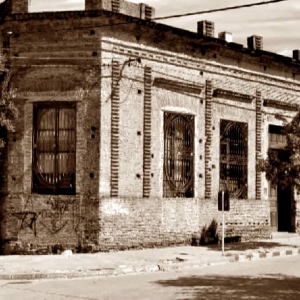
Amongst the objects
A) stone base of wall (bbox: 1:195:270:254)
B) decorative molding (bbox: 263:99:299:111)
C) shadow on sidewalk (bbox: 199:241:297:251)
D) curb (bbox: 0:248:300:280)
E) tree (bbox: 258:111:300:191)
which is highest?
decorative molding (bbox: 263:99:299:111)

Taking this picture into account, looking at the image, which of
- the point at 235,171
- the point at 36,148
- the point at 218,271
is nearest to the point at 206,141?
the point at 235,171

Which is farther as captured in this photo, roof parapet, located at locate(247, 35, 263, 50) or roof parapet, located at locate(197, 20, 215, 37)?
roof parapet, located at locate(247, 35, 263, 50)

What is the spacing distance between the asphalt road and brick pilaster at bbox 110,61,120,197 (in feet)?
14.9

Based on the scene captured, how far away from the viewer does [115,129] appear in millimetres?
19359

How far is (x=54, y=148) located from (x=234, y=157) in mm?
7307

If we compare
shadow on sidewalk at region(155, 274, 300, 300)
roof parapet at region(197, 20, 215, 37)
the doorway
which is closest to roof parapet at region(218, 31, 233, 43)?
roof parapet at region(197, 20, 215, 37)

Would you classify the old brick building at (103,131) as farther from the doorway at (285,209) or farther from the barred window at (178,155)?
the doorway at (285,209)

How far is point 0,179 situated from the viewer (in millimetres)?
19375

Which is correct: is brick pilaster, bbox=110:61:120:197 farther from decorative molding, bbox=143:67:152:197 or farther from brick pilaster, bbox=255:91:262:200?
brick pilaster, bbox=255:91:262:200

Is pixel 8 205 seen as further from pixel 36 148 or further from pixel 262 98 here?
pixel 262 98

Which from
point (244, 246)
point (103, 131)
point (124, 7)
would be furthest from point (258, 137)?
point (103, 131)

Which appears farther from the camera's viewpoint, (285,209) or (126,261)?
(285,209)

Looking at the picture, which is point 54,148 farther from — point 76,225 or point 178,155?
point 178,155

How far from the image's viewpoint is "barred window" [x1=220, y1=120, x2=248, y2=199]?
23344mm
